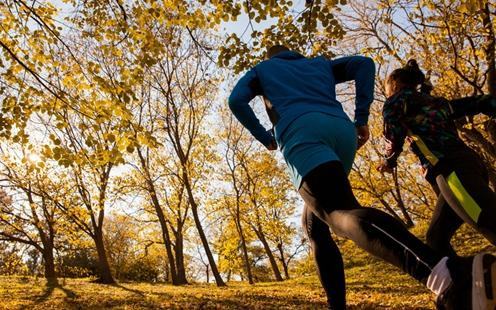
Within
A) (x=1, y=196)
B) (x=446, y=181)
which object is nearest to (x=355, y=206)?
(x=446, y=181)

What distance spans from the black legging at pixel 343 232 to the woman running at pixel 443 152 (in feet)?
3.26

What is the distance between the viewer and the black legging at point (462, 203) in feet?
8.47

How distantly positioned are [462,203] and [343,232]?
4.11ft

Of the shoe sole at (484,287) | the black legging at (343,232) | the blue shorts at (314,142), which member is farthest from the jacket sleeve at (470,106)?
the shoe sole at (484,287)

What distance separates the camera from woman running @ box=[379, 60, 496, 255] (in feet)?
8.73

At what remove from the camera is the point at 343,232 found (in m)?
1.99

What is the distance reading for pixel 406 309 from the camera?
5.91 metres

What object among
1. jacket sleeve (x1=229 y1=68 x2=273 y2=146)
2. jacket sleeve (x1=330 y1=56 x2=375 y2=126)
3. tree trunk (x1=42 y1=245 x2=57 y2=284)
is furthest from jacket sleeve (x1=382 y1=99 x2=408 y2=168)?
tree trunk (x1=42 y1=245 x2=57 y2=284)

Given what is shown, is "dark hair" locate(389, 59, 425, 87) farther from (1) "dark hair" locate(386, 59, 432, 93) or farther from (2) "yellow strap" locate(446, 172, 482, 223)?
(2) "yellow strap" locate(446, 172, 482, 223)

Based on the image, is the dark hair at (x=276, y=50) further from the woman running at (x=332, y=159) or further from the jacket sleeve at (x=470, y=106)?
the jacket sleeve at (x=470, y=106)

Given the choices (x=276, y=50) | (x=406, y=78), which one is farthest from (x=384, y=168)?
(x=276, y=50)

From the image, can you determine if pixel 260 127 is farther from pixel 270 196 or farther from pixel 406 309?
pixel 270 196

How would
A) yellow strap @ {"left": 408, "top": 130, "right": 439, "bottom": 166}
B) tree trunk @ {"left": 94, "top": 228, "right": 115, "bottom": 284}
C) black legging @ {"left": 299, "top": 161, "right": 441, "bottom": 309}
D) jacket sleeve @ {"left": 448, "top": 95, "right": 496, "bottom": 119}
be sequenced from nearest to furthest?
black legging @ {"left": 299, "top": 161, "right": 441, "bottom": 309} → yellow strap @ {"left": 408, "top": 130, "right": 439, "bottom": 166} → jacket sleeve @ {"left": 448, "top": 95, "right": 496, "bottom": 119} → tree trunk @ {"left": 94, "top": 228, "right": 115, "bottom": 284}

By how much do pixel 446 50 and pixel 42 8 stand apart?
32.1ft
